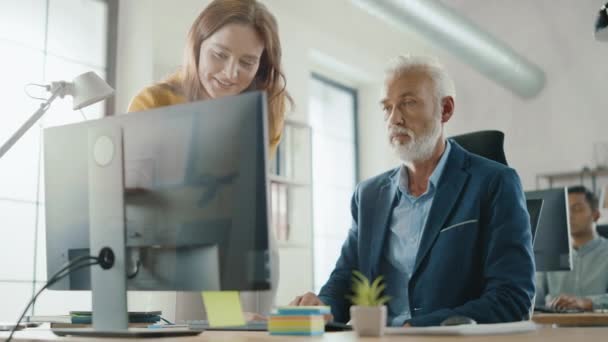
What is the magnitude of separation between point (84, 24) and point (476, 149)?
2683 millimetres

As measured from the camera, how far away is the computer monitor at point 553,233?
114 inches

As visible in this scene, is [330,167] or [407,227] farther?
[330,167]

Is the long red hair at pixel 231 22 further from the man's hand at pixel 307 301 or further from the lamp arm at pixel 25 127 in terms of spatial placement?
the man's hand at pixel 307 301

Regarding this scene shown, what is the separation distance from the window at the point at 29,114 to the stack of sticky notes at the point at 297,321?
2.61 metres

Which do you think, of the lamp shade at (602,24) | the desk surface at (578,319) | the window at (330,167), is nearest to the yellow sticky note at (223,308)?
the desk surface at (578,319)

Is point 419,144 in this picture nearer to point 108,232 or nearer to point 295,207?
point 108,232

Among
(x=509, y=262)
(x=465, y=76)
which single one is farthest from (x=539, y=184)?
(x=509, y=262)

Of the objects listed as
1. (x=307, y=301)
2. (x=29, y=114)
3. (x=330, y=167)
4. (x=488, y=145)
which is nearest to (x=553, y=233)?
(x=488, y=145)

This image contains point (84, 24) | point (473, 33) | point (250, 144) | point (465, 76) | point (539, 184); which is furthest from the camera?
point (465, 76)

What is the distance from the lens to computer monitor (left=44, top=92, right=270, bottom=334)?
1145mm

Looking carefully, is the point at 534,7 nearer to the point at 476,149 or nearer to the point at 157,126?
the point at 476,149

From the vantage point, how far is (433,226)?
190cm

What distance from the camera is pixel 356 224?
7.17ft

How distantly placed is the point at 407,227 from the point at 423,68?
494 mm
